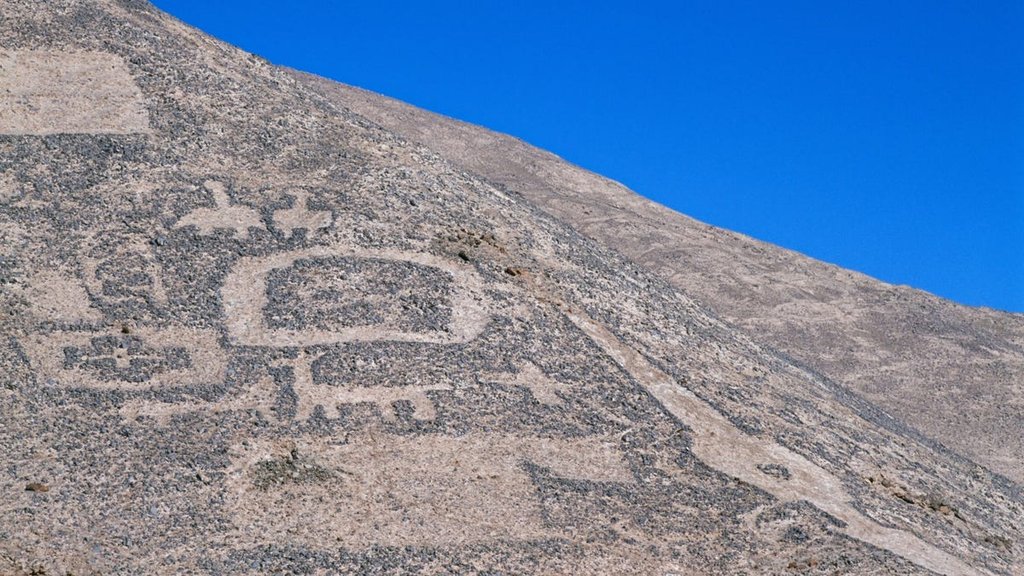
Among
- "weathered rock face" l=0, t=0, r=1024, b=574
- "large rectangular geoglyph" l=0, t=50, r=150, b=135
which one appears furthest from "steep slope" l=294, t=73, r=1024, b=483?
"large rectangular geoglyph" l=0, t=50, r=150, b=135

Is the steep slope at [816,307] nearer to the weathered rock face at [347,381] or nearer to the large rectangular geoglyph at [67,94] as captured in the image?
the weathered rock face at [347,381]

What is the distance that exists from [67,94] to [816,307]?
26.5 meters

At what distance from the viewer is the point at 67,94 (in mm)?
26047

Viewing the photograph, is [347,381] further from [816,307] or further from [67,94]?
[816,307]

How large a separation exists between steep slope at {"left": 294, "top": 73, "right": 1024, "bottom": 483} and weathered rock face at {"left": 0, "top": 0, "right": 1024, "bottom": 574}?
10.2 m

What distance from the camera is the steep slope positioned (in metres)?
38.1

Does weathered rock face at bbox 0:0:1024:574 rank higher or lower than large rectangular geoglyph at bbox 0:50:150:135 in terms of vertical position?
lower

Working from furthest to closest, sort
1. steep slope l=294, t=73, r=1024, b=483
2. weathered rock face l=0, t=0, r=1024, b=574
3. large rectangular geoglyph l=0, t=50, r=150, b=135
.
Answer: steep slope l=294, t=73, r=1024, b=483 < large rectangular geoglyph l=0, t=50, r=150, b=135 < weathered rock face l=0, t=0, r=1024, b=574

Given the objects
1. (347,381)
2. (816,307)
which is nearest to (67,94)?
(347,381)

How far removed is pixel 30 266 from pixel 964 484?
56.5 ft

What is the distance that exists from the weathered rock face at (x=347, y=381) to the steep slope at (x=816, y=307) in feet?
33.5

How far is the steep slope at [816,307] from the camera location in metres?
38.1

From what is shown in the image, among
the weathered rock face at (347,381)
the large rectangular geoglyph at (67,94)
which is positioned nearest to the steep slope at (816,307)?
the weathered rock face at (347,381)

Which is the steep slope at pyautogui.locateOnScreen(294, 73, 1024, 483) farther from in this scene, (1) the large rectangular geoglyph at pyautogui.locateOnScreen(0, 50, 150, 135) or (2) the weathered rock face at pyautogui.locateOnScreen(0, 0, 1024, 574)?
(1) the large rectangular geoglyph at pyautogui.locateOnScreen(0, 50, 150, 135)
